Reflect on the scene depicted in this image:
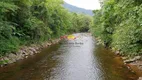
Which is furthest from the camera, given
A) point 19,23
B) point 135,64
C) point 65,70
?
point 19,23

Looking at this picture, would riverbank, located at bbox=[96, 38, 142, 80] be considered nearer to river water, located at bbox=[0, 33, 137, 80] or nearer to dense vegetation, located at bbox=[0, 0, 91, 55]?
river water, located at bbox=[0, 33, 137, 80]

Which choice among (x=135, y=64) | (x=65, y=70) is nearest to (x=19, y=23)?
(x=65, y=70)

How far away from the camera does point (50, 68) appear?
73.2 feet

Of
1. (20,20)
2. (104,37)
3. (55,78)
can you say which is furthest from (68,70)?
(104,37)

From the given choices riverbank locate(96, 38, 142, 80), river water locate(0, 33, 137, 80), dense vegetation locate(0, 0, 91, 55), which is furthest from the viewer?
dense vegetation locate(0, 0, 91, 55)

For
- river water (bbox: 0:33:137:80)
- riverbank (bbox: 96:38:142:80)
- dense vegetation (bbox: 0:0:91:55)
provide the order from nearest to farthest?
river water (bbox: 0:33:137:80), riverbank (bbox: 96:38:142:80), dense vegetation (bbox: 0:0:91:55)

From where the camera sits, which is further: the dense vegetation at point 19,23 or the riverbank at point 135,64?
the dense vegetation at point 19,23

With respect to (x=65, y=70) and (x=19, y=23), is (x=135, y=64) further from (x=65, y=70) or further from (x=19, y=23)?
(x=19, y=23)

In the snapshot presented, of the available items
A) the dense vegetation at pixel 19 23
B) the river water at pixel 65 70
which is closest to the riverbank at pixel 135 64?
the river water at pixel 65 70

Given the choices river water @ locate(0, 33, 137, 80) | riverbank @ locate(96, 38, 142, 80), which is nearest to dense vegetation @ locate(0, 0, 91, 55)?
river water @ locate(0, 33, 137, 80)

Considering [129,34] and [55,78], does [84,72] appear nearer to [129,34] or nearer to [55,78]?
[55,78]

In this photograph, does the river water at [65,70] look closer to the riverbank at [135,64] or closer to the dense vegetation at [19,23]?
the riverbank at [135,64]

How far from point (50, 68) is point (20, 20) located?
14.1m

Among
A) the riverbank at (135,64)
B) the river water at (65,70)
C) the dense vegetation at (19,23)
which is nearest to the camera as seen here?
the river water at (65,70)
